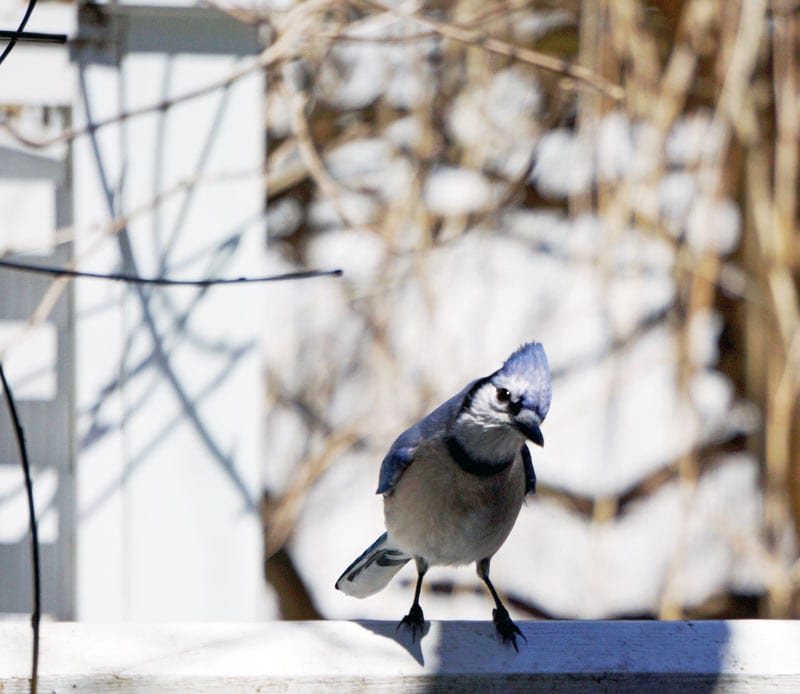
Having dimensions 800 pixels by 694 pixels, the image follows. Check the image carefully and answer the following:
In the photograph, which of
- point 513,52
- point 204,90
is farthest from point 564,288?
point 204,90

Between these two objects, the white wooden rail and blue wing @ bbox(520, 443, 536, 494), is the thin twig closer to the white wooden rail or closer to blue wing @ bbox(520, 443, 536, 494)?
blue wing @ bbox(520, 443, 536, 494)

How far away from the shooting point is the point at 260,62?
1.80m

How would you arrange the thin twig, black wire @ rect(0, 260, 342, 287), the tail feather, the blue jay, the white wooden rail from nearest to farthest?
1. black wire @ rect(0, 260, 342, 287)
2. the white wooden rail
3. the blue jay
4. the tail feather
5. the thin twig

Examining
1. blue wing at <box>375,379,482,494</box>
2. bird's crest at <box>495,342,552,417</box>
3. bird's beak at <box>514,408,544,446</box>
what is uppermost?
bird's crest at <box>495,342,552,417</box>

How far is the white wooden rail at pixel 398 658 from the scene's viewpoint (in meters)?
0.99

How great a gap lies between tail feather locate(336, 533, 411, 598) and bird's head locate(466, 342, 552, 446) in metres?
0.32

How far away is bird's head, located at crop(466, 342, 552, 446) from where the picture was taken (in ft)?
3.70

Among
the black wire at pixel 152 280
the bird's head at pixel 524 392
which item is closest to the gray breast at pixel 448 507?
the bird's head at pixel 524 392

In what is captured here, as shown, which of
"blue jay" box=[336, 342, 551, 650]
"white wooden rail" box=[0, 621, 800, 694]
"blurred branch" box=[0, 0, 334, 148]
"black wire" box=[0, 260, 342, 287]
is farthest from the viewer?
"blurred branch" box=[0, 0, 334, 148]

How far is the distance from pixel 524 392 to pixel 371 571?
443mm

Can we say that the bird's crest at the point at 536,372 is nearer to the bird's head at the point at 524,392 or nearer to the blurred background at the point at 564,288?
the bird's head at the point at 524,392

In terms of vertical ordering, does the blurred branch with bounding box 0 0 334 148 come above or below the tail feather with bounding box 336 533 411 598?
above

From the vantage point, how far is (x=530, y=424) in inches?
45.2

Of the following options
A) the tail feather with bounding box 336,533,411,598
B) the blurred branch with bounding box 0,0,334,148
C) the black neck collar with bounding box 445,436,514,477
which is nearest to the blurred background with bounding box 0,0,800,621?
the blurred branch with bounding box 0,0,334,148
